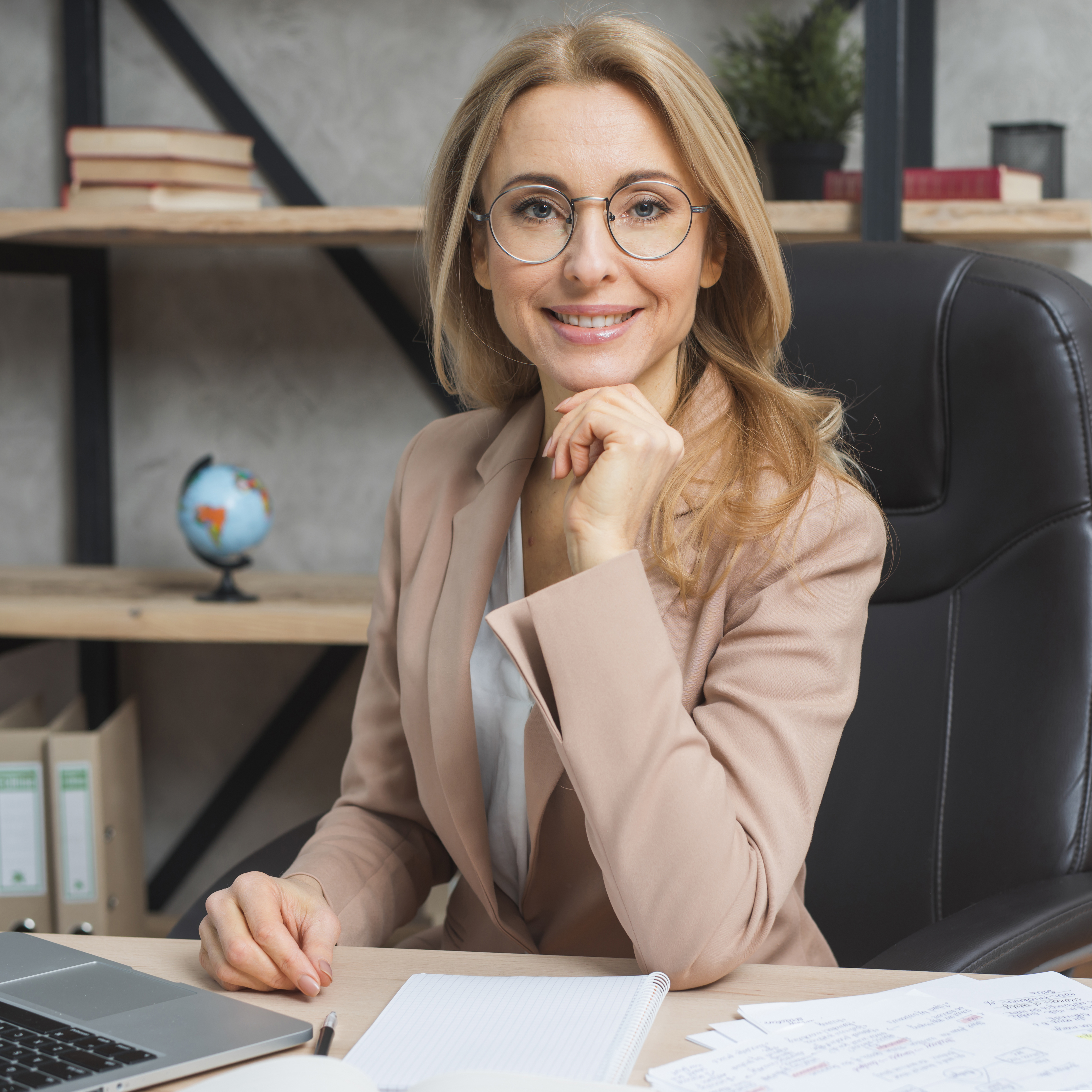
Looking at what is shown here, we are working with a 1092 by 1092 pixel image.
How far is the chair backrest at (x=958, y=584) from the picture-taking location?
109 cm

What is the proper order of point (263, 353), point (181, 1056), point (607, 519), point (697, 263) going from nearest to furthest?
1. point (181, 1056)
2. point (607, 519)
3. point (697, 263)
4. point (263, 353)

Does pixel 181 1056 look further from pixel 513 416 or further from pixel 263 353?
pixel 263 353

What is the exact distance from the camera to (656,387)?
1114 millimetres

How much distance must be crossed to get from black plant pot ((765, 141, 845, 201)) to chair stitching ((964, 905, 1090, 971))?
1254mm

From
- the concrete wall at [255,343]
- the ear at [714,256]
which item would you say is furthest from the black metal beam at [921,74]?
the ear at [714,256]

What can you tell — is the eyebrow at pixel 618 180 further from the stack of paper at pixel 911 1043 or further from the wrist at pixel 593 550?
the stack of paper at pixel 911 1043

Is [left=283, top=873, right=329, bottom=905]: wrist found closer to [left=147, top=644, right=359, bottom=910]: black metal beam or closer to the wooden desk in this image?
the wooden desk

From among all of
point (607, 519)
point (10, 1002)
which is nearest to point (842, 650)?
point (607, 519)

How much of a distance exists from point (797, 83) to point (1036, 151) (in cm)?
39

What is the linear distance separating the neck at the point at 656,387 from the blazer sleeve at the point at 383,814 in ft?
0.61

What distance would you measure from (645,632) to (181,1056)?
38cm

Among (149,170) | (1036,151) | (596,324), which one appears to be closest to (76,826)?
(149,170)

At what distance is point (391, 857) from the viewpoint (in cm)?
109

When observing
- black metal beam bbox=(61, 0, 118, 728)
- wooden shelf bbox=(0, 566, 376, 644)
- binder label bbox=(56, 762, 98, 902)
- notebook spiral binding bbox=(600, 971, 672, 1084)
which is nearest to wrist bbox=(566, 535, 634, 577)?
notebook spiral binding bbox=(600, 971, 672, 1084)
